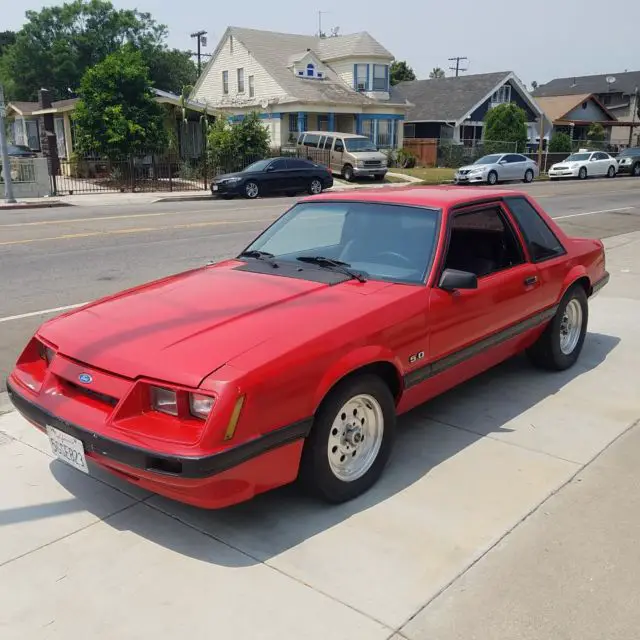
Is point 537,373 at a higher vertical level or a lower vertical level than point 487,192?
lower

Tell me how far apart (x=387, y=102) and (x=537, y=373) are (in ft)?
129

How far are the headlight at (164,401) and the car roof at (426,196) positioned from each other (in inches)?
85.8

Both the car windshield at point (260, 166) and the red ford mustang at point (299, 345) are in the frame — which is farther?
the car windshield at point (260, 166)

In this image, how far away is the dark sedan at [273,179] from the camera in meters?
24.6

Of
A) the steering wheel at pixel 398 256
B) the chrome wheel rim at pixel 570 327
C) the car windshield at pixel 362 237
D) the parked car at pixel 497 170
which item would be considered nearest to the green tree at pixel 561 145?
the parked car at pixel 497 170

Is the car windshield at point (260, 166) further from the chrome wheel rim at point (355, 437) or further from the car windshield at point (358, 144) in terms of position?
the chrome wheel rim at point (355, 437)

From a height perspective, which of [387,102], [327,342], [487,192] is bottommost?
[327,342]

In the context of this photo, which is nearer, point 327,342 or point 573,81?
point 327,342

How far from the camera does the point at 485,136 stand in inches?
1783

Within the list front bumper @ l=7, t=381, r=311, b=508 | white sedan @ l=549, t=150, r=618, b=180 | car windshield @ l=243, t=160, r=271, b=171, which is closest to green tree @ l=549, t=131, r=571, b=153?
white sedan @ l=549, t=150, r=618, b=180

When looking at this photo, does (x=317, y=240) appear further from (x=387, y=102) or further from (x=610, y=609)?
(x=387, y=102)

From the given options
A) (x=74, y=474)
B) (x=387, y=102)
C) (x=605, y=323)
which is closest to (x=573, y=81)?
(x=387, y=102)

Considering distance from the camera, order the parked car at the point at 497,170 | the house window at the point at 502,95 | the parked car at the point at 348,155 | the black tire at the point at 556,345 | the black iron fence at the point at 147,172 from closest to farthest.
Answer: the black tire at the point at 556,345 < the black iron fence at the point at 147,172 < the parked car at the point at 348,155 < the parked car at the point at 497,170 < the house window at the point at 502,95

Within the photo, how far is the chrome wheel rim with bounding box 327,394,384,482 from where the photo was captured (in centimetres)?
350
